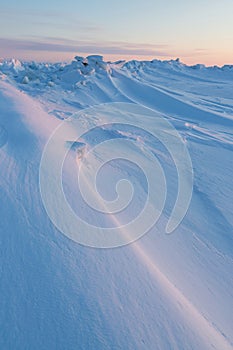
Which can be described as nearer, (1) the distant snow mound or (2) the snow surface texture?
(2) the snow surface texture

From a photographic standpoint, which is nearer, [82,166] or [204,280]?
[204,280]

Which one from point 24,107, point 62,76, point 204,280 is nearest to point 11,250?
point 204,280

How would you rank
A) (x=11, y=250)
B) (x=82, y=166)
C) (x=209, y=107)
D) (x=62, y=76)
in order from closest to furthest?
(x=11, y=250) → (x=82, y=166) → (x=209, y=107) → (x=62, y=76)

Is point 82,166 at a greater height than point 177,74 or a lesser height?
lesser

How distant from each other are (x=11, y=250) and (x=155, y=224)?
4.99 feet

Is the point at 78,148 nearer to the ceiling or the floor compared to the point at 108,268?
nearer to the ceiling

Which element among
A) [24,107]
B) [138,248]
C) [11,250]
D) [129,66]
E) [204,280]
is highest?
[129,66]

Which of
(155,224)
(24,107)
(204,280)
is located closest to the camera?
(204,280)

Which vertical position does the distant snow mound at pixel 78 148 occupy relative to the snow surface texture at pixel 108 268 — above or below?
above

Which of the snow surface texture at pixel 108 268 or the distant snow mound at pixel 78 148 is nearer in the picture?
the snow surface texture at pixel 108 268

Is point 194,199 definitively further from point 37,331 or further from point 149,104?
point 149,104

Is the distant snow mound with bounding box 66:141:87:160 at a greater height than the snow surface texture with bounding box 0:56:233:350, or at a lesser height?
greater

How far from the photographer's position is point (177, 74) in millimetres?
15852

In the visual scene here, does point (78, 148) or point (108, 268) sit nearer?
point (108, 268)
